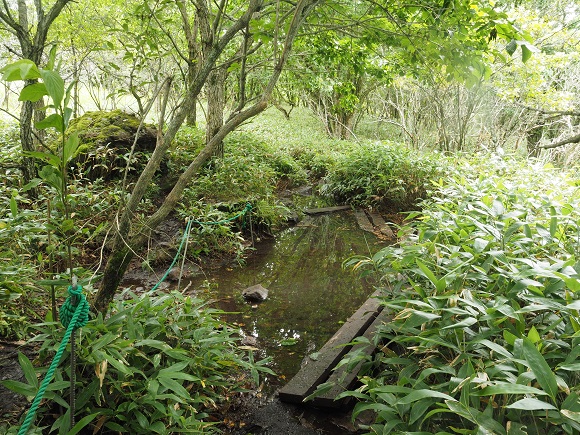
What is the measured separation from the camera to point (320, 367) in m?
3.03

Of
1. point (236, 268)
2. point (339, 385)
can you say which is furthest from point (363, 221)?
point (339, 385)

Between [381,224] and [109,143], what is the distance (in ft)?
17.3

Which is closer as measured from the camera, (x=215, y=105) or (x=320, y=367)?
(x=320, y=367)

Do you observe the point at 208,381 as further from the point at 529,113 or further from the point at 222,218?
the point at 529,113

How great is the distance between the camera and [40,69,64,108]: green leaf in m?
1.30

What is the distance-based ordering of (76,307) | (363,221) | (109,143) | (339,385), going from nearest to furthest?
(76,307), (339,385), (109,143), (363,221)

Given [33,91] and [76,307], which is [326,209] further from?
[33,91]

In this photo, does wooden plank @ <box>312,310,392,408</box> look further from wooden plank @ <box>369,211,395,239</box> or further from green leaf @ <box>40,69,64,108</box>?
wooden plank @ <box>369,211,395,239</box>

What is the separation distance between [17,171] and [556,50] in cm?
1524

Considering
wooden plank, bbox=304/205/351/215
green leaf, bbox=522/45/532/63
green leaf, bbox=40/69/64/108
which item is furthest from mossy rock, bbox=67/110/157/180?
green leaf, bbox=522/45/532/63

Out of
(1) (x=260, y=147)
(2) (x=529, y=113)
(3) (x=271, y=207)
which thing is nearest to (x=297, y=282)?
(3) (x=271, y=207)

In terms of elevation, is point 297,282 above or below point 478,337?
below

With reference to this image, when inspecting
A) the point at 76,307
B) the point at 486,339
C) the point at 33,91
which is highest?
the point at 33,91

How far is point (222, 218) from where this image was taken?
616 cm
